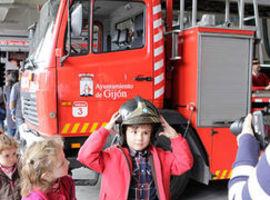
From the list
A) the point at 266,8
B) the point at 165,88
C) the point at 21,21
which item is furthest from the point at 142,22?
the point at 21,21

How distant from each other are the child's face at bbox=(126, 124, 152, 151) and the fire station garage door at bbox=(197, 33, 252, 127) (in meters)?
2.22

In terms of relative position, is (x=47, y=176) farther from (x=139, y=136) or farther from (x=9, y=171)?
(x=9, y=171)

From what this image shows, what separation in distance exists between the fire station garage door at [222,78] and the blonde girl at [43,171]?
2567 mm

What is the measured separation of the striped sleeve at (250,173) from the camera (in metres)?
1.04

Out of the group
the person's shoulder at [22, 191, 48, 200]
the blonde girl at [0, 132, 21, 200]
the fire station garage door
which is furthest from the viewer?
the fire station garage door

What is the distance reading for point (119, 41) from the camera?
4457 mm

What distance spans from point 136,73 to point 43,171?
8.52 feet

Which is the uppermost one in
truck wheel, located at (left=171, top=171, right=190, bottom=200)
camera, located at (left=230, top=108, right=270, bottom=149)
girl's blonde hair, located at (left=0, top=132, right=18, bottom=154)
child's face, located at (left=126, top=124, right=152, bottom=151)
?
camera, located at (left=230, top=108, right=270, bottom=149)

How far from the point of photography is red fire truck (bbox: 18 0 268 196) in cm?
415

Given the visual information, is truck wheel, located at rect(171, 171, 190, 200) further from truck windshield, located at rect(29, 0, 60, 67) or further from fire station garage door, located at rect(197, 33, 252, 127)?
truck windshield, located at rect(29, 0, 60, 67)

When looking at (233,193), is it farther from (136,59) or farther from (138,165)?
(136,59)

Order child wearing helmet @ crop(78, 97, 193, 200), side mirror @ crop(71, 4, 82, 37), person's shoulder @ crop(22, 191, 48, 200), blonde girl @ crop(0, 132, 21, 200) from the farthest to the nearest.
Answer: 1. side mirror @ crop(71, 4, 82, 37)
2. blonde girl @ crop(0, 132, 21, 200)
3. child wearing helmet @ crop(78, 97, 193, 200)
4. person's shoulder @ crop(22, 191, 48, 200)

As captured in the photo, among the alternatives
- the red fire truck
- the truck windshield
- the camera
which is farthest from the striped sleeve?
the truck windshield

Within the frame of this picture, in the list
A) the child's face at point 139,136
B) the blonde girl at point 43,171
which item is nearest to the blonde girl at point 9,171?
the blonde girl at point 43,171
